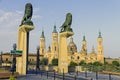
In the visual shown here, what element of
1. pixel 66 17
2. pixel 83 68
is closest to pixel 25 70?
pixel 66 17

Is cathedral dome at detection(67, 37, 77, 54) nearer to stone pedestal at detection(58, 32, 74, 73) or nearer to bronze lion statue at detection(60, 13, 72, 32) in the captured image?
bronze lion statue at detection(60, 13, 72, 32)

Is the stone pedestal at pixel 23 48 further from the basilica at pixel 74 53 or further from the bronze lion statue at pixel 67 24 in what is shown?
the basilica at pixel 74 53

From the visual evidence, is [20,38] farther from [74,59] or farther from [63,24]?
[74,59]

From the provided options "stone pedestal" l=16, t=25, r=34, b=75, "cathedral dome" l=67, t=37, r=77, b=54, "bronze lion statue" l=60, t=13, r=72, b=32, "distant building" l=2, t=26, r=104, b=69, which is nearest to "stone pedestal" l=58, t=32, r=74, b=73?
"bronze lion statue" l=60, t=13, r=72, b=32

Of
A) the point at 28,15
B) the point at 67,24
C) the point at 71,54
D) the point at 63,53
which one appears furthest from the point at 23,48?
the point at 71,54

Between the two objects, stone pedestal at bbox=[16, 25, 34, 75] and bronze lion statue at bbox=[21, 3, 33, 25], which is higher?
bronze lion statue at bbox=[21, 3, 33, 25]

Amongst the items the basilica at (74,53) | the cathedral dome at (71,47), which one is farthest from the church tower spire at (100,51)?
the cathedral dome at (71,47)

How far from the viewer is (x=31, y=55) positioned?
14088cm

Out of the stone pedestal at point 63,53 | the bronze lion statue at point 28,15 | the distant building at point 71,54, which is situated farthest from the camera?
the distant building at point 71,54

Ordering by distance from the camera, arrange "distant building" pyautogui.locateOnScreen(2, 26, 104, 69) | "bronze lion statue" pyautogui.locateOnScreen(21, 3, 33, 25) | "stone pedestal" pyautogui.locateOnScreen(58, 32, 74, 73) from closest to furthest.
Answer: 1. "bronze lion statue" pyautogui.locateOnScreen(21, 3, 33, 25)
2. "stone pedestal" pyautogui.locateOnScreen(58, 32, 74, 73)
3. "distant building" pyautogui.locateOnScreen(2, 26, 104, 69)

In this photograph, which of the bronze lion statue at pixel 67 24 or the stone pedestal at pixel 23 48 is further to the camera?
the bronze lion statue at pixel 67 24

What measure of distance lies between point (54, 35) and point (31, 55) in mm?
18497

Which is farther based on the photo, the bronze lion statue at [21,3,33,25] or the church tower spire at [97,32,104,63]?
the church tower spire at [97,32,104,63]

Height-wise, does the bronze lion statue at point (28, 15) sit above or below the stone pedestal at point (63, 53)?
above
